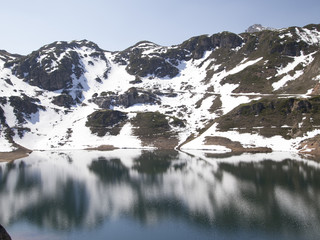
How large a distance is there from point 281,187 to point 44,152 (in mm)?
127212

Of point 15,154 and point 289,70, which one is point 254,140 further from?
point 15,154

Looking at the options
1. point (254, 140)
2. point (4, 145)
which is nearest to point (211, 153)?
point (254, 140)

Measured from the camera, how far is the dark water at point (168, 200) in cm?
4656

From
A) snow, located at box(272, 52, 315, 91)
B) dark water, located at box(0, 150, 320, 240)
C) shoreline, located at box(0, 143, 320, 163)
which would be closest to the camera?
dark water, located at box(0, 150, 320, 240)

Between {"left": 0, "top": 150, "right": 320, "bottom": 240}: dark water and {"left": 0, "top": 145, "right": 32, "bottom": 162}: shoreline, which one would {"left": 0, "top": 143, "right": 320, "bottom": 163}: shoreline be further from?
{"left": 0, "top": 150, "right": 320, "bottom": 240}: dark water

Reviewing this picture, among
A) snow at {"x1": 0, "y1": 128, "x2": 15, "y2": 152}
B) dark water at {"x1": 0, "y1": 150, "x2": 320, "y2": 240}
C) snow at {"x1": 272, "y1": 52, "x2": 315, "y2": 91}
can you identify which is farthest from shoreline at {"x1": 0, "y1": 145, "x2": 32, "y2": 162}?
snow at {"x1": 272, "y1": 52, "x2": 315, "y2": 91}

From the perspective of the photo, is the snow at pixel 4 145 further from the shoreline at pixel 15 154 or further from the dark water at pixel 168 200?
the dark water at pixel 168 200

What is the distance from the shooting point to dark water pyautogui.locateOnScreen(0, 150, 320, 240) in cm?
4656

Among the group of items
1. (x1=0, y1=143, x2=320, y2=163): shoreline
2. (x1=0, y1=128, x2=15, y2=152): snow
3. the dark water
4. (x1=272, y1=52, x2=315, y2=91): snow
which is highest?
(x1=272, y1=52, x2=315, y2=91): snow

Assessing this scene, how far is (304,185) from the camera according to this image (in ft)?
227

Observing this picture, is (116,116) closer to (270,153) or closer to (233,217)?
(270,153)

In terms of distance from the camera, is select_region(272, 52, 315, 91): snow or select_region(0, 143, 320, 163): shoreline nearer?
select_region(0, 143, 320, 163): shoreline

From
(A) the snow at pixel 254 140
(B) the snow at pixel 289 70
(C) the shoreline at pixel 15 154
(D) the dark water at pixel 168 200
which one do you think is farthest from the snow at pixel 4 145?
(B) the snow at pixel 289 70

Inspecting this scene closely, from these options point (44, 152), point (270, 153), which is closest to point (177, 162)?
point (270, 153)
